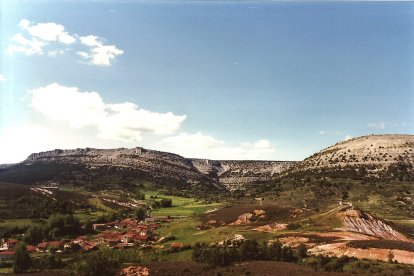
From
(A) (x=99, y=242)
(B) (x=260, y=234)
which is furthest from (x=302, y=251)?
(A) (x=99, y=242)

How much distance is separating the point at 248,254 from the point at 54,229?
87002mm

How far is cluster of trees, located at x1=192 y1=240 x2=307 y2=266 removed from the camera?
79.9 metres

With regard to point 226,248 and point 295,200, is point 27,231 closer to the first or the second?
point 226,248

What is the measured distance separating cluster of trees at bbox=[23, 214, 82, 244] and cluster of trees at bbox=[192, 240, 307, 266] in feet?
249

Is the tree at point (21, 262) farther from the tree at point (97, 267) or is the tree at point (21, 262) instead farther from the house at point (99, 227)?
the house at point (99, 227)

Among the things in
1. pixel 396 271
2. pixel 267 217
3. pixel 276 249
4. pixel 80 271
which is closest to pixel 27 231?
pixel 80 271

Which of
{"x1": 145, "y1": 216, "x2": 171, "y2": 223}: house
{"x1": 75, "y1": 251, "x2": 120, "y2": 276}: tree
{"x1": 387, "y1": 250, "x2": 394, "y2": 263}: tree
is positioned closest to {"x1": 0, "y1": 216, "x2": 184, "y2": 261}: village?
{"x1": 145, "y1": 216, "x2": 171, "y2": 223}: house

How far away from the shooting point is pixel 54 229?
143750 millimetres

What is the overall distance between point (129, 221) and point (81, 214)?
1356 inches

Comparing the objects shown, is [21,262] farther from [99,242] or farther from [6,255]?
[99,242]

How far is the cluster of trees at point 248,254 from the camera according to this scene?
3147 inches

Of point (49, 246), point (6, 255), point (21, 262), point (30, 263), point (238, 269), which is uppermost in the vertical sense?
point (238, 269)

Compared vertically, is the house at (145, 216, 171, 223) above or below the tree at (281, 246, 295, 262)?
above

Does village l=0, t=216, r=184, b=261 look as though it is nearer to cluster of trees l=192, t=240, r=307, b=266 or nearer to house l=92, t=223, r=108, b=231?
A: house l=92, t=223, r=108, b=231
